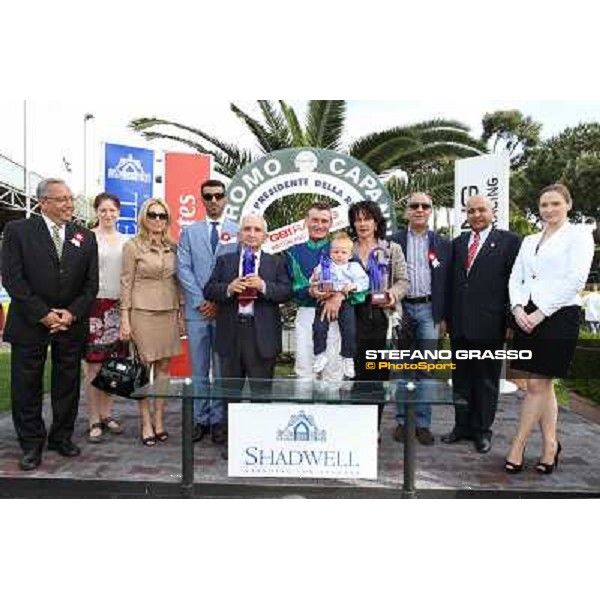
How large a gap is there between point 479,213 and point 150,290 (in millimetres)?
2036

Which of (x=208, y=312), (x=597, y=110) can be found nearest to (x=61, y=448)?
(x=208, y=312)

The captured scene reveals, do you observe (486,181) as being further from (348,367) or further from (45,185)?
(45,185)

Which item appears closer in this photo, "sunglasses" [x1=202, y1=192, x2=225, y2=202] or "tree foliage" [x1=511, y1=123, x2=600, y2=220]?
"tree foliage" [x1=511, y1=123, x2=600, y2=220]

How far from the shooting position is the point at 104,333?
412 cm

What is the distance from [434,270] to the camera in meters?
3.79

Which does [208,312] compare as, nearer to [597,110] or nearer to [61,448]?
[61,448]

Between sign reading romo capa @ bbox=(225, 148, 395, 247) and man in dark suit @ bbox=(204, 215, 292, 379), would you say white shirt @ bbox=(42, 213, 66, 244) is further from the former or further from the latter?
sign reading romo capa @ bbox=(225, 148, 395, 247)

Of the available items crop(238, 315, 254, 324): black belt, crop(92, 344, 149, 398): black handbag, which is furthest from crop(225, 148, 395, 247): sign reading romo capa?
A: crop(92, 344, 149, 398): black handbag

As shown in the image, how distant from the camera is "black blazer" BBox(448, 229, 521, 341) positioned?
359cm

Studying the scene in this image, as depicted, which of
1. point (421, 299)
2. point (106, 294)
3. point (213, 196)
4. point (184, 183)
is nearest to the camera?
point (421, 299)

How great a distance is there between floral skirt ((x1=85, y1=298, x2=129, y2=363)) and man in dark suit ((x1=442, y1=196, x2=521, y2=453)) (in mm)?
2104

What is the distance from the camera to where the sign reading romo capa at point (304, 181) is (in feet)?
12.6

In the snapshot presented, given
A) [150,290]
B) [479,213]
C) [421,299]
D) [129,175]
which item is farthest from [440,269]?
[129,175]

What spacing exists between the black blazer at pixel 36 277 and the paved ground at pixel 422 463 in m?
0.76
